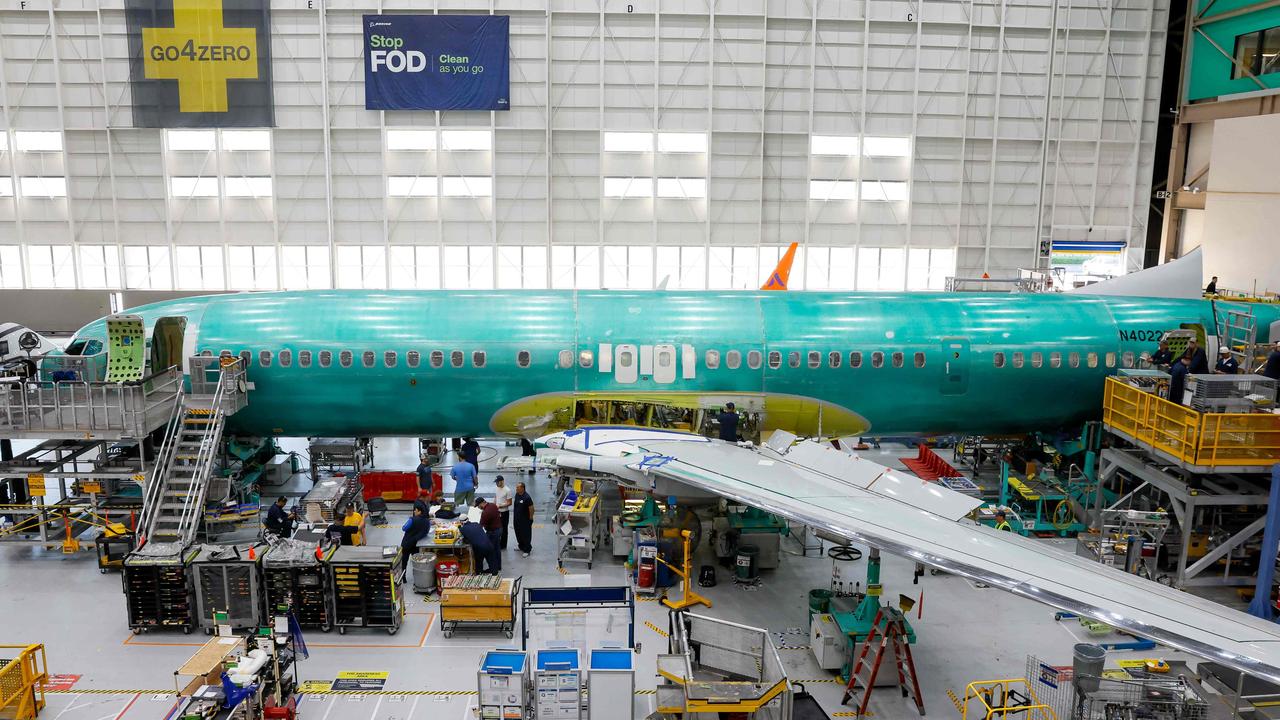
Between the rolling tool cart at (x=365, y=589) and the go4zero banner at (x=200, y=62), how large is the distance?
77.1 ft

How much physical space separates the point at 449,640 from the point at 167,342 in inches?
431

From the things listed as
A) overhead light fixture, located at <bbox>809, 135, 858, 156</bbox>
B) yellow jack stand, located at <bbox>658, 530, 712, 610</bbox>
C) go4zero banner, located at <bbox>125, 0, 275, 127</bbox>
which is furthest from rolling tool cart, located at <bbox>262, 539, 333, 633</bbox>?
overhead light fixture, located at <bbox>809, 135, 858, 156</bbox>

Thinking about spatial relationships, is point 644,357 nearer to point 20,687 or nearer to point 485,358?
point 485,358

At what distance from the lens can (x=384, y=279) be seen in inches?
1390

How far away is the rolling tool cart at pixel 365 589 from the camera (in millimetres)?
15547

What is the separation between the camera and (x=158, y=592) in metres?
15.6

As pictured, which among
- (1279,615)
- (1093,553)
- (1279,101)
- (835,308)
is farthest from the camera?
(1279,101)

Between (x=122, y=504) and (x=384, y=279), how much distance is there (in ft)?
55.7

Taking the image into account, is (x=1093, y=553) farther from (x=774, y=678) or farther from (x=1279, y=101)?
(x=1279, y=101)

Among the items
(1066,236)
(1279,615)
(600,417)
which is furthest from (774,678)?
(1066,236)

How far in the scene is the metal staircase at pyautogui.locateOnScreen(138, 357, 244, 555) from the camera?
18.1 m

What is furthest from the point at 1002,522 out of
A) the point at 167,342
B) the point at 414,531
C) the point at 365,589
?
the point at 167,342

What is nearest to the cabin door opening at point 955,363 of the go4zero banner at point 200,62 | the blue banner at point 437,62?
the blue banner at point 437,62

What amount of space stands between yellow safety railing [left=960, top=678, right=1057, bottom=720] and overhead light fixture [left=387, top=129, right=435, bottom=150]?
2747cm
